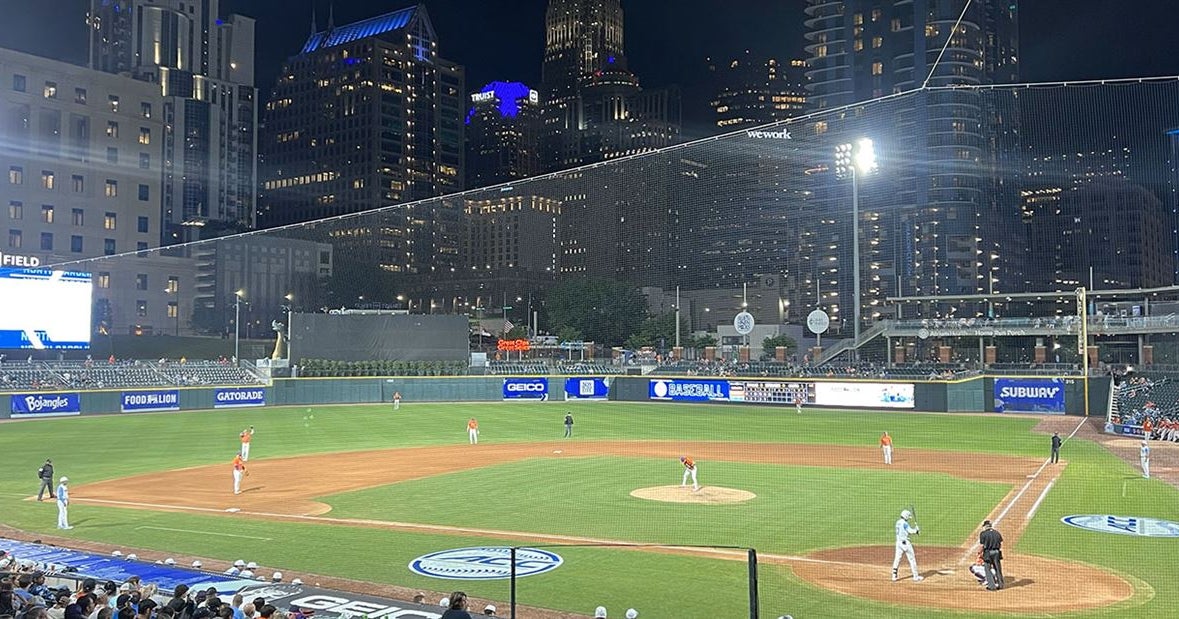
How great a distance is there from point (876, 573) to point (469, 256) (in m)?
62.4

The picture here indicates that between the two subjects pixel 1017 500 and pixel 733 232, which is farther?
pixel 733 232

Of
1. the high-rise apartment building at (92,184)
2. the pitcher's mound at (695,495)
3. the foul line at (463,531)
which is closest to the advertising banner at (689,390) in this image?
the pitcher's mound at (695,495)

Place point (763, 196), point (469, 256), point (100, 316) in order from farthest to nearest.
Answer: point (469, 256) → point (763, 196) → point (100, 316)

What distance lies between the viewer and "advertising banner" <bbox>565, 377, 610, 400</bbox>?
211 ft

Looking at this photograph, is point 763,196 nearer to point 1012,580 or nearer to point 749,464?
point 749,464

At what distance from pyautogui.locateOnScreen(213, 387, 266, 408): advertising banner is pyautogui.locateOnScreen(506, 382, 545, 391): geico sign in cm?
1696

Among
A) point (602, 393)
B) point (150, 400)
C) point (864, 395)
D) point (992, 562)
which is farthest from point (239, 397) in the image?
point (992, 562)

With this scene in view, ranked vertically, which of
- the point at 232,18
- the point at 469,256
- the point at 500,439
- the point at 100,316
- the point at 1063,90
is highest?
the point at 232,18

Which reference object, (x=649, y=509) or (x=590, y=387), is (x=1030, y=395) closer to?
(x=590, y=387)

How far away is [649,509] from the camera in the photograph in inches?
872

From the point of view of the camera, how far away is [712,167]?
64.7 meters

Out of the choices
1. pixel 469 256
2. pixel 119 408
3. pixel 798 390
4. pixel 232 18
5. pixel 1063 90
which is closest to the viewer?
pixel 1063 90

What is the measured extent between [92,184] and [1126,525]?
75.0 metres

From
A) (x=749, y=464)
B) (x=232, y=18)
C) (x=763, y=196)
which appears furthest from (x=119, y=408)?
(x=232, y=18)
